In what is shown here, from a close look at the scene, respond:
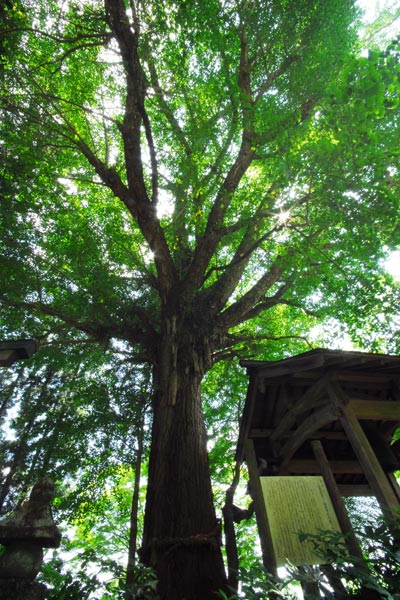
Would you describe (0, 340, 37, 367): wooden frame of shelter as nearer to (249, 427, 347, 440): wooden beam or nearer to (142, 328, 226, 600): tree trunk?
(142, 328, 226, 600): tree trunk

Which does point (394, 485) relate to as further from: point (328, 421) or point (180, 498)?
point (180, 498)

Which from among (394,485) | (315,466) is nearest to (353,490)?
(315,466)

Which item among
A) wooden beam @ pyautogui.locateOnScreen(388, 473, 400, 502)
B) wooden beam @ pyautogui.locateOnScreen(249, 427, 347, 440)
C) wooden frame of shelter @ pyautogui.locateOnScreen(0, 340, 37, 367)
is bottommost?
wooden beam @ pyautogui.locateOnScreen(388, 473, 400, 502)

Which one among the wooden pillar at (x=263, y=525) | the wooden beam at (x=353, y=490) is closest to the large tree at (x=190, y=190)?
the wooden pillar at (x=263, y=525)

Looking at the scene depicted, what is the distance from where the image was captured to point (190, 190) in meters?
6.40

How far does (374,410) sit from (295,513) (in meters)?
1.75

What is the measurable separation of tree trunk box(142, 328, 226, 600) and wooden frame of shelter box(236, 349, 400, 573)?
1.03 m

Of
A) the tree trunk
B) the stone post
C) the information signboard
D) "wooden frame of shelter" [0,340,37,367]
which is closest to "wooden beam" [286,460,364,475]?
the information signboard

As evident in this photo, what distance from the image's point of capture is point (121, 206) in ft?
28.9

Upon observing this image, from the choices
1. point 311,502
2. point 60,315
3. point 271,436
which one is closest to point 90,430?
point 60,315

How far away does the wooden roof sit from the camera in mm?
4230

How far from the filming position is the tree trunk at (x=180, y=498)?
298 centimetres

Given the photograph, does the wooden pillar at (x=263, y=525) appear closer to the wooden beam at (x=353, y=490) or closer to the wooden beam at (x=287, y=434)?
the wooden beam at (x=287, y=434)

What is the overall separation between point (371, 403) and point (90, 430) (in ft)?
19.6
